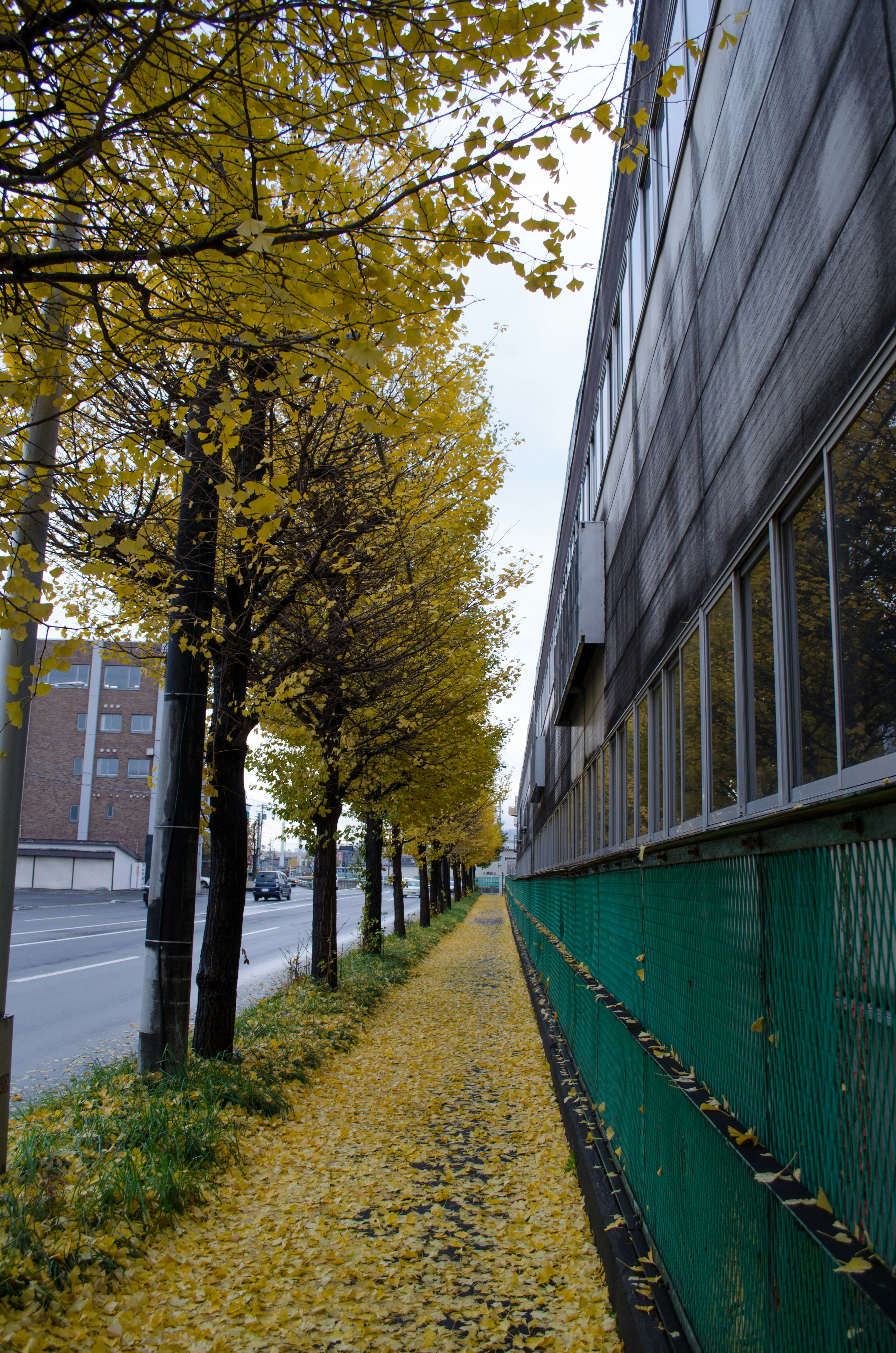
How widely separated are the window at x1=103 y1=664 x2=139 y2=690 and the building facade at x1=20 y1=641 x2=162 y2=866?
5 cm

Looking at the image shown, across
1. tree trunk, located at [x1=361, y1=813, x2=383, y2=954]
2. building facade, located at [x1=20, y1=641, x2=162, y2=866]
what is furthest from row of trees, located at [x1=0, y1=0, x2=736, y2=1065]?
building facade, located at [x1=20, y1=641, x2=162, y2=866]

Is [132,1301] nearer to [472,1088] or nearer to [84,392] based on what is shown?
[84,392]

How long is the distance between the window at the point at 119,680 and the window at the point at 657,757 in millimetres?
57557

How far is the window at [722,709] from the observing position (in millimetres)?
5488

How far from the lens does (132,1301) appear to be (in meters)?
3.73

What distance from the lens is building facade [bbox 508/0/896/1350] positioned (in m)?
1.71

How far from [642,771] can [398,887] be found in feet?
54.6

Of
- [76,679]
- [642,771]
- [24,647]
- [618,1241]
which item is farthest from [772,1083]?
[76,679]

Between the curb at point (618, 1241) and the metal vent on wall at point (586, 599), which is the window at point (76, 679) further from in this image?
the curb at point (618, 1241)

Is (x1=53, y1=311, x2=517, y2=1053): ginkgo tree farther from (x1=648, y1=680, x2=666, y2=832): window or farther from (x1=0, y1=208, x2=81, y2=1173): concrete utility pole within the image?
(x1=648, y1=680, x2=666, y2=832): window

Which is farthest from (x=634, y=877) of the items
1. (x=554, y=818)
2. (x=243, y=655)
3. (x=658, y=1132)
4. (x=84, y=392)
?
(x=554, y=818)

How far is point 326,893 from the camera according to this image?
1271 cm

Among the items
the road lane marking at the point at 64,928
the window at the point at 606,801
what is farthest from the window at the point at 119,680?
the window at the point at 606,801

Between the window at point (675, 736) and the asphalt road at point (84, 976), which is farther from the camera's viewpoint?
the asphalt road at point (84, 976)
